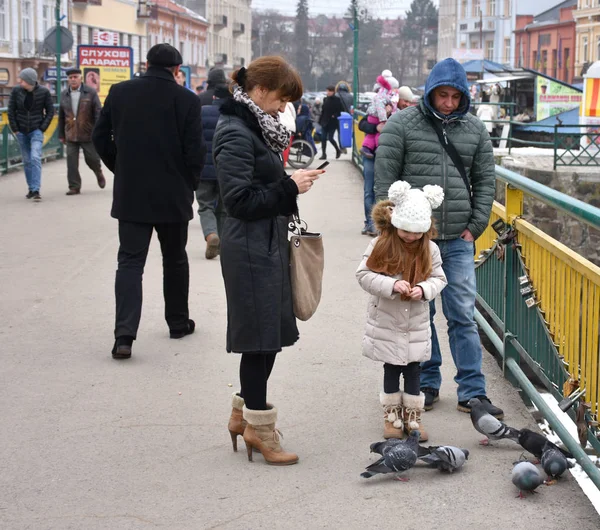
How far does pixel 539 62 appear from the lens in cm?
7844

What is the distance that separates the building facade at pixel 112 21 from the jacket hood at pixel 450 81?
51.3m

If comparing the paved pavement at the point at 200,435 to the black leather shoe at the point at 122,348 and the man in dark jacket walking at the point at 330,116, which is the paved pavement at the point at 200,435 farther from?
the man in dark jacket walking at the point at 330,116

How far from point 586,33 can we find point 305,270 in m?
67.9

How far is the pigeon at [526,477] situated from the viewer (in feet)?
14.3

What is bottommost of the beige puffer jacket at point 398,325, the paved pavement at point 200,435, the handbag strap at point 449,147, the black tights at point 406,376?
the paved pavement at point 200,435

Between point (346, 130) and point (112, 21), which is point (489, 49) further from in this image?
point (346, 130)

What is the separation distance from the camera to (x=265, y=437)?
15.8ft

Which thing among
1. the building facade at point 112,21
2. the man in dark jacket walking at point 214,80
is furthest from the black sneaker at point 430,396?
the building facade at point 112,21

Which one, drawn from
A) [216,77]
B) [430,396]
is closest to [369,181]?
[216,77]

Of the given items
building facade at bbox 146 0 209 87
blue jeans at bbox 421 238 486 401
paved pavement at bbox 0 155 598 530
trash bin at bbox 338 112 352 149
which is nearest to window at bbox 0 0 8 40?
building facade at bbox 146 0 209 87

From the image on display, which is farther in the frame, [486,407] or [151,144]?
[151,144]

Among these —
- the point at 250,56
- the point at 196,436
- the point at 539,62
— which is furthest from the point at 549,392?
the point at 250,56

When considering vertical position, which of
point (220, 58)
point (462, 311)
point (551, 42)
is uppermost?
point (220, 58)

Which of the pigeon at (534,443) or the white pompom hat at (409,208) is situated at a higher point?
the white pompom hat at (409,208)
